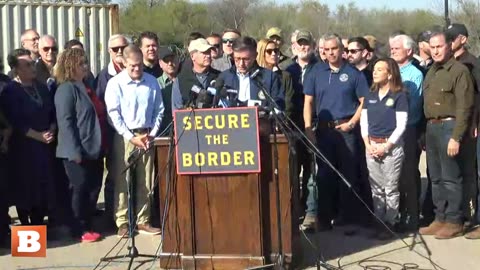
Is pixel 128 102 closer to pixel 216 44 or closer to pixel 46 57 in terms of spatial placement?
pixel 46 57

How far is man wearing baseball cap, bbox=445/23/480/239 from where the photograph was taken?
813 centimetres

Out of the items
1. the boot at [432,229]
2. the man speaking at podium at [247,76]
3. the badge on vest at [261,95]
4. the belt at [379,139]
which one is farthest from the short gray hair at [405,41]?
the badge on vest at [261,95]

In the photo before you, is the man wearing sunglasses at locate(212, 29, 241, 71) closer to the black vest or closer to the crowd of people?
the crowd of people

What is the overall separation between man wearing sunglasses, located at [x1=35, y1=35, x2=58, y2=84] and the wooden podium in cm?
237

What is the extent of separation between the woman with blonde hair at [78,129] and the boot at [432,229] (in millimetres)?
3224

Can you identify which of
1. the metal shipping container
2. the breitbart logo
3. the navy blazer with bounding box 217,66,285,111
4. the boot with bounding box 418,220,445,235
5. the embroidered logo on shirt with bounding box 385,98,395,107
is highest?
the metal shipping container

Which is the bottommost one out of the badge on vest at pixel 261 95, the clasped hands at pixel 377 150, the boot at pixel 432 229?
the boot at pixel 432 229

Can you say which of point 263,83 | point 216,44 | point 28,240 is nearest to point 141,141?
point 263,83

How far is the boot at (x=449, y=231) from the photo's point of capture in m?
8.15

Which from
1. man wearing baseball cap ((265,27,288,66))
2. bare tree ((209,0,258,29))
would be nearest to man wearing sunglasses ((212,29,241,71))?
man wearing baseball cap ((265,27,288,66))

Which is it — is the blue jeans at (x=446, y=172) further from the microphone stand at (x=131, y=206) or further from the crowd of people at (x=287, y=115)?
the microphone stand at (x=131, y=206)

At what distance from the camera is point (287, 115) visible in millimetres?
8211

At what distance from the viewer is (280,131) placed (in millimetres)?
7027

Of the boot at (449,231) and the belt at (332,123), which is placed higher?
the belt at (332,123)
